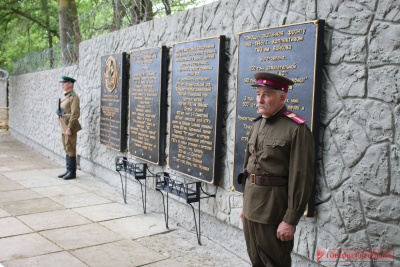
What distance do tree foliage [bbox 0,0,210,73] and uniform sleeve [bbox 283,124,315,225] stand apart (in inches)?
115

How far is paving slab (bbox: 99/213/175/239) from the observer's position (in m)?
4.84

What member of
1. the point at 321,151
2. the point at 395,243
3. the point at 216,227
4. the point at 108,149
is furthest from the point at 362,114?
the point at 108,149

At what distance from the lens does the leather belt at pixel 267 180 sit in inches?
110

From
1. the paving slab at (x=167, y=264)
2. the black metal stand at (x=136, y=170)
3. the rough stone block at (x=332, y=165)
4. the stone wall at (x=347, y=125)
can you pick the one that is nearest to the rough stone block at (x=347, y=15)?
the stone wall at (x=347, y=125)

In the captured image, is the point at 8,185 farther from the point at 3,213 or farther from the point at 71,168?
the point at 3,213

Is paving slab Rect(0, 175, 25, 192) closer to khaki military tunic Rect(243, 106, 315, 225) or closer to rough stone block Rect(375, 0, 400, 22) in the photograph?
khaki military tunic Rect(243, 106, 315, 225)

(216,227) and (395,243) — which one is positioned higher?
(395,243)

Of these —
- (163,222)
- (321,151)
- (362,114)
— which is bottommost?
(163,222)

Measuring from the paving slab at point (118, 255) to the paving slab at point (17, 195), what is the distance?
2.47 meters

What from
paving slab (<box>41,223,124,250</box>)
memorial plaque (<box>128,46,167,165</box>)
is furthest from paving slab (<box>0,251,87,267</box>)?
memorial plaque (<box>128,46,167,165</box>)

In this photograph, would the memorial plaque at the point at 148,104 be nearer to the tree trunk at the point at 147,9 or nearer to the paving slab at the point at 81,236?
the tree trunk at the point at 147,9

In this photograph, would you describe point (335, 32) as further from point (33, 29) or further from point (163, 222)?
point (33, 29)

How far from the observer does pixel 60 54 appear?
10.2 metres

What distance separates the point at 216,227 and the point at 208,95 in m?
1.47
